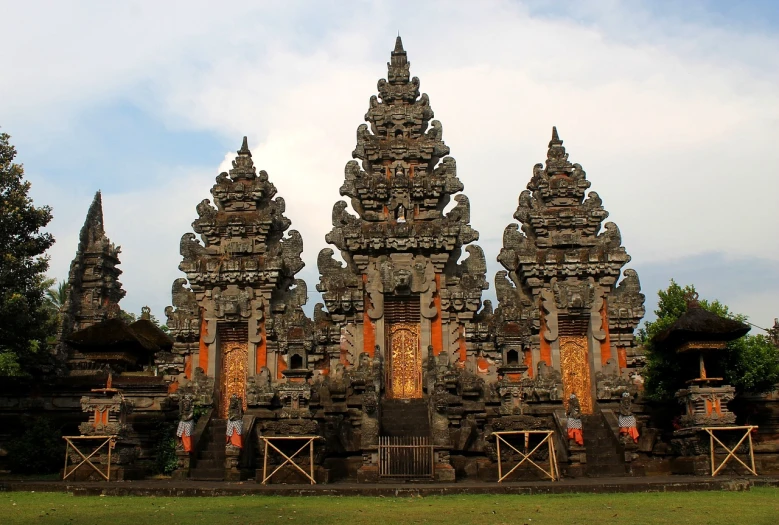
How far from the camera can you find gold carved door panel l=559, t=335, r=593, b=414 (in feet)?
64.2

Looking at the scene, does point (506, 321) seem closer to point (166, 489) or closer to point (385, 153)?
point (385, 153)

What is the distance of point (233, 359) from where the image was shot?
2092cm

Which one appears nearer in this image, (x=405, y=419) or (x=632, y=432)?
(x=632, y=432)

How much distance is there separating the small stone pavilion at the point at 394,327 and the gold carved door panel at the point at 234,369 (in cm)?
5

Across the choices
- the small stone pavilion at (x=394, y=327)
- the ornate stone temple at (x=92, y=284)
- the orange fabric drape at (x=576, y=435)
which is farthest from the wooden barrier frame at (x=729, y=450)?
the ornate stone temple at (x=92, y=284)

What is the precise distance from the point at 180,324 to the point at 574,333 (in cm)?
977

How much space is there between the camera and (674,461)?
53.0ft

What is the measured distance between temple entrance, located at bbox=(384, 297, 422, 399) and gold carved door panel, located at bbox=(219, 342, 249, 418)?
380 centimetres

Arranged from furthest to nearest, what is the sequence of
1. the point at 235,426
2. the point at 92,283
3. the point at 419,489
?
1. the point at 92,283
2. the point at 235,426
3. the point at 419,489

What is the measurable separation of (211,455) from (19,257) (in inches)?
252

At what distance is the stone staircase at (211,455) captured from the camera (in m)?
16.5

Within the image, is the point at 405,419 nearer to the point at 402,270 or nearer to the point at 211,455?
the point at 402,270

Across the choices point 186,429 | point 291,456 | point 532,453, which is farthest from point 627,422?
point 186,429

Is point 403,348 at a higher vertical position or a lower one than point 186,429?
higher
